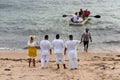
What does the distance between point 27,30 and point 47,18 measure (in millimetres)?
9568

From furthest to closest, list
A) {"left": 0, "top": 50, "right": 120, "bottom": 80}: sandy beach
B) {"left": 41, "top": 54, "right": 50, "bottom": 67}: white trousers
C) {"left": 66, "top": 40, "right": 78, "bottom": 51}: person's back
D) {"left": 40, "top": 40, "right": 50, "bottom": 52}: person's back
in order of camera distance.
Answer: {"left": 41, "top": 54, "right": 50, "bottom": 67}: white trousers < {"left": 40, "top": 40, "right": 50, "bottom": 52}: person's back < {"left": 66, "top": 40, "right": 78, "bottom": 51}: person's back < {"left": 0, "top": 50, "right": 120, "bottom": 80}: sandy beach

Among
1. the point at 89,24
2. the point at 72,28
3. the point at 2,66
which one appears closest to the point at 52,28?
the point at 72,28

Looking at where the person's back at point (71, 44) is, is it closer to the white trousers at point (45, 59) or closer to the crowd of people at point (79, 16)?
the white trousers at point (45, 59)

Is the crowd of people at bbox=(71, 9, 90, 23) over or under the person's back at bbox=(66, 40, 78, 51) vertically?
under

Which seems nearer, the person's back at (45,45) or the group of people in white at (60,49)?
the group of people in white at (60,49)

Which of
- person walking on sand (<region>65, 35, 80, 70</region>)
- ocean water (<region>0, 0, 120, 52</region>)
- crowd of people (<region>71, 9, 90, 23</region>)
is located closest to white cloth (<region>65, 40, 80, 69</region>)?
person walking on sand (<region>65, 35, 80, 70</region>)

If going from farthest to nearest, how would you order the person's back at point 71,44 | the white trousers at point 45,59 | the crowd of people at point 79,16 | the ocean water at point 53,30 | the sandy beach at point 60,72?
1. the crowd of people at point 79,16
2. the ocean water at point 53,30
3. the white trousers at point 45,59
4. the person's back at point 71,44
5. the sandy beach at point 60,72

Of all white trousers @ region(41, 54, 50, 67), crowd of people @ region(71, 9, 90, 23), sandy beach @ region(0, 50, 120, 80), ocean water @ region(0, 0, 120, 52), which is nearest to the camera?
sandy beach @ region(0, 50, 120, 80)

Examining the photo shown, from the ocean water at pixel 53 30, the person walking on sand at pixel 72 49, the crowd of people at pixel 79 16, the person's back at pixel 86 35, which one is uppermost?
the person walking on sand at pixel 72 49

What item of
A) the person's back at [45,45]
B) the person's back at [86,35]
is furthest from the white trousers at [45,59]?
the person's back at [86,35]

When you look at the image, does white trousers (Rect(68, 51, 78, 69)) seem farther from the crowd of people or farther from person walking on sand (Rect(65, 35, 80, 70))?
the crowd of people

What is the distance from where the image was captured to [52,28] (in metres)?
34.7

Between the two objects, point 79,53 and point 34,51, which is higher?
point 34,51

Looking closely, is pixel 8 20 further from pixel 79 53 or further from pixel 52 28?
pixel 79 53
